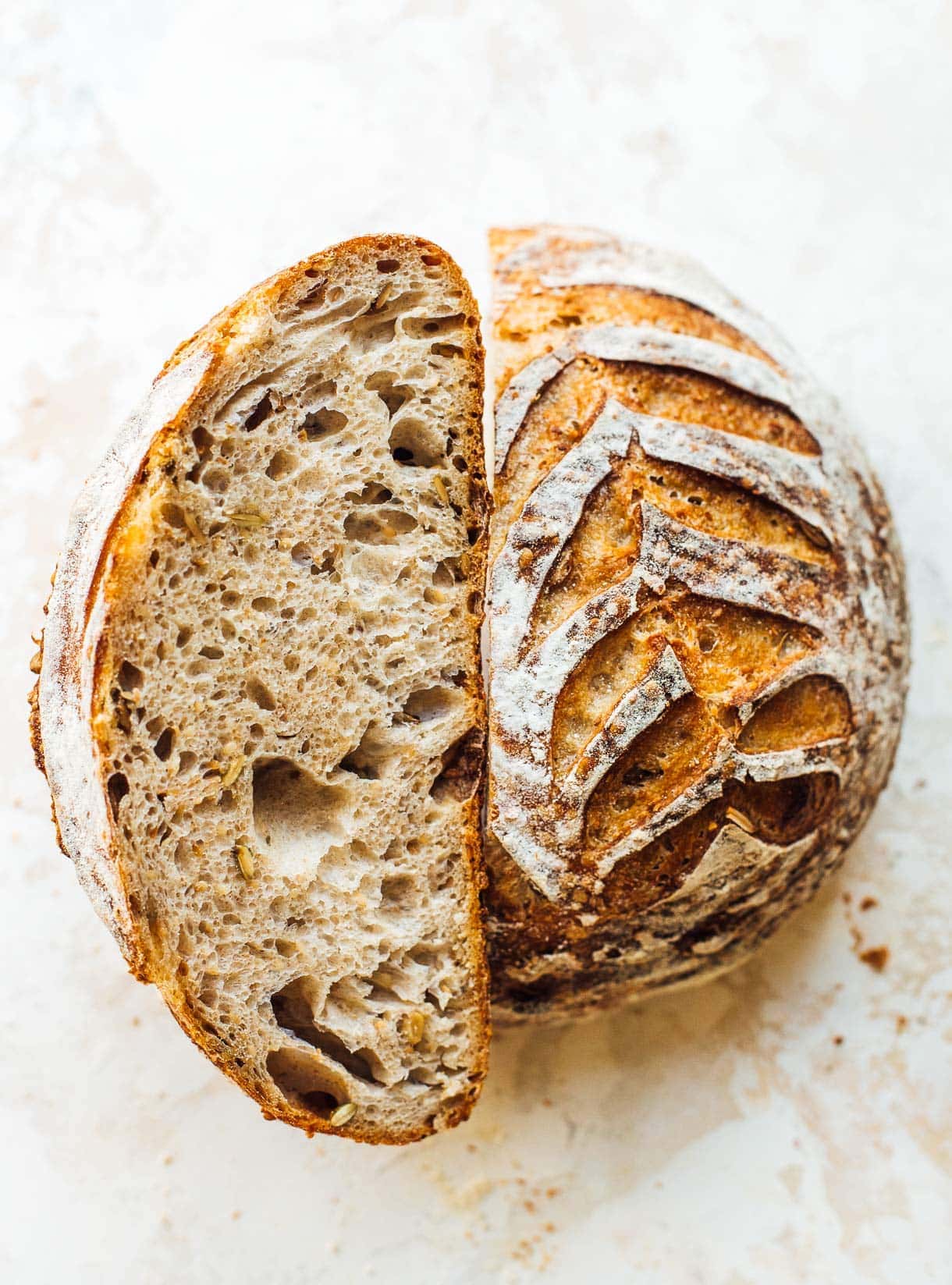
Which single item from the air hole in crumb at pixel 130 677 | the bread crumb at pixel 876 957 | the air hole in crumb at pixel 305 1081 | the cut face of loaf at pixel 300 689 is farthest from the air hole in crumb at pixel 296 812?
the bread crumb at pixel 876 957

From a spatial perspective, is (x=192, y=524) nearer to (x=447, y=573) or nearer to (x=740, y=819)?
(x=447, y=573)

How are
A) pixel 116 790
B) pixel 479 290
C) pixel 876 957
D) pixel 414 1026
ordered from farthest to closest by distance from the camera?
pixel 876 957 < pixel 479 290 < pixel 414 1026 < pixel 116 790

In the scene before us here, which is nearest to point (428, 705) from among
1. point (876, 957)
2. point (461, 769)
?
point (461, 769)

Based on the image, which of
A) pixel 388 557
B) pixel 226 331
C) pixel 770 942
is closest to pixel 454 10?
pixel 226 331

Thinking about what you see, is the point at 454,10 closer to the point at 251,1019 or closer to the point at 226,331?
the point at 226,331

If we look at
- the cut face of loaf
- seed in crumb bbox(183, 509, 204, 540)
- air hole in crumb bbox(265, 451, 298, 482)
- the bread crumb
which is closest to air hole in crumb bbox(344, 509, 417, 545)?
the cut face of loaf

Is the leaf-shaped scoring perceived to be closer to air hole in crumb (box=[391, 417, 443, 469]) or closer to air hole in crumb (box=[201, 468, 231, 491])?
air hole in crumb (box=[391, 417, 443, 469])
